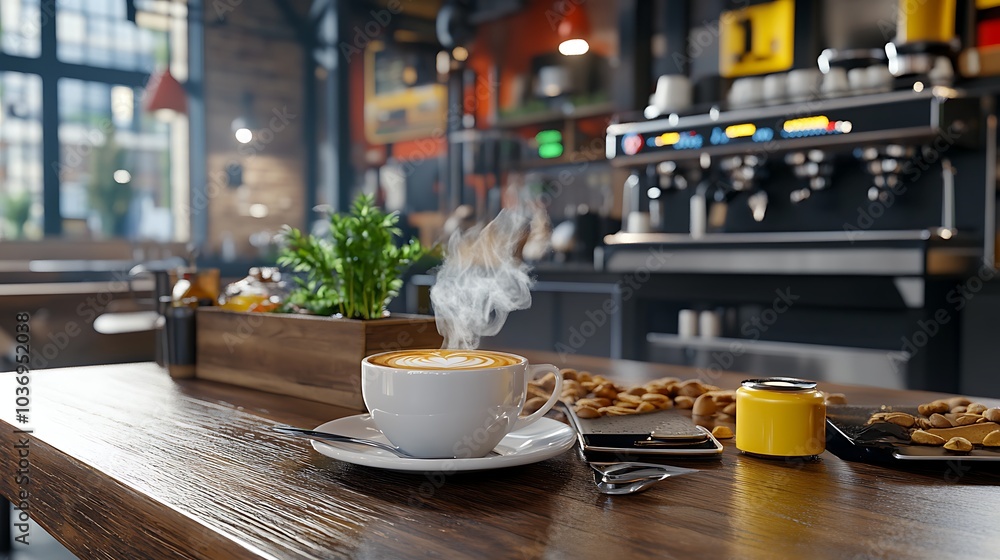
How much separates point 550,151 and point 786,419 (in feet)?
15.7

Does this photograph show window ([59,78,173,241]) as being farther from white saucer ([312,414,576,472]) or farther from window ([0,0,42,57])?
white saucer ([312,414,576,472])

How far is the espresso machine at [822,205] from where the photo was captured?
3100 millimetres

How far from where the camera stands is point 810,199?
375 centimetres

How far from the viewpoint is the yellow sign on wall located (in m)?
4.05

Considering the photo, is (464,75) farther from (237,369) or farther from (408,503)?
(408,503)

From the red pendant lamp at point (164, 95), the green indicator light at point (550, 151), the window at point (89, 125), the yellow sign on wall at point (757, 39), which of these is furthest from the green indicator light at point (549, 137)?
the window at point (89, 125)

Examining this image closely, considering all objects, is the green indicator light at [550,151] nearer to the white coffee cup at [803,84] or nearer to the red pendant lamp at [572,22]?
the red pendant lamp at [572,22]

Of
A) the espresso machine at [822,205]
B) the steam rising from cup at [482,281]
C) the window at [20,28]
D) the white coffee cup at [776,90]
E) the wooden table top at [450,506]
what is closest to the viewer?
the wooden table top at [450,506]

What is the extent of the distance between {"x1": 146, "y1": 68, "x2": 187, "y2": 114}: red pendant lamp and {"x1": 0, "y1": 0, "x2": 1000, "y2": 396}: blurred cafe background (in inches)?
1.1

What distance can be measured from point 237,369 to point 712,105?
3.16 meters

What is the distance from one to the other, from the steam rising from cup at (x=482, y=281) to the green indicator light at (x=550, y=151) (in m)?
4.48

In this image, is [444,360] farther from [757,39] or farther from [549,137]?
[549,137]

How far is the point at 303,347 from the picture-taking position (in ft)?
4.10

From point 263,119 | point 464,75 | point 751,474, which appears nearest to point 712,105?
point 464,75
